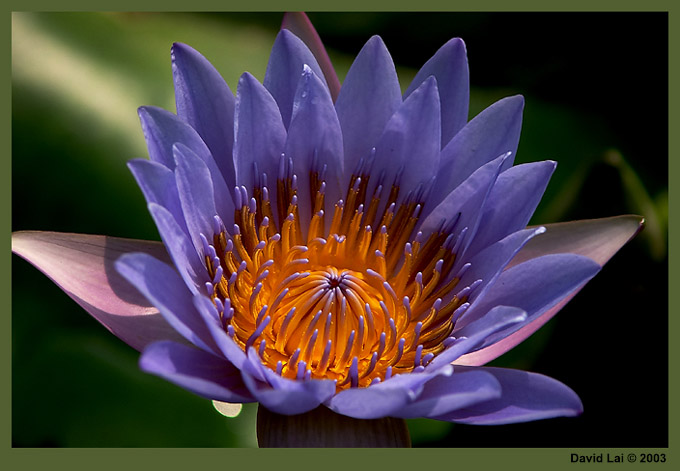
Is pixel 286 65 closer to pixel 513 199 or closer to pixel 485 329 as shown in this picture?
pixel 513 199

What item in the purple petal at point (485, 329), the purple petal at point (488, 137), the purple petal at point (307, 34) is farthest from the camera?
the purple petal at point (307, 34)

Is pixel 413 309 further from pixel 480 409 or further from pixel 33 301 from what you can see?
pixel 33 301

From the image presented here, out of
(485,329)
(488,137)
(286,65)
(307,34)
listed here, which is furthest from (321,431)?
(307,34)

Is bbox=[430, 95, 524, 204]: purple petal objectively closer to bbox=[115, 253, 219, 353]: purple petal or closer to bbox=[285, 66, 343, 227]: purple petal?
bbox=[285, 66, 343, 227]: purple petal

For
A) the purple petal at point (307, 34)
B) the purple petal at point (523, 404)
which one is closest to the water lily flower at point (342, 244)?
the purple petal at point (523, 404)

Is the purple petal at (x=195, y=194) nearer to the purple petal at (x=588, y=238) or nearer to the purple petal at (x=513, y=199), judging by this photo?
the purple petal at (x=513, y=199)

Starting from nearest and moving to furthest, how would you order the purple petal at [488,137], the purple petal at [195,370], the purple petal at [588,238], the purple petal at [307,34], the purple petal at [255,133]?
the purple petal at [195,370]
the purple petal at [255,133]
the purple petal at [488,137]
the purple petal at [588,238]
the purple petal at [307,34]

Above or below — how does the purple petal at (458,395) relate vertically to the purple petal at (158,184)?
below

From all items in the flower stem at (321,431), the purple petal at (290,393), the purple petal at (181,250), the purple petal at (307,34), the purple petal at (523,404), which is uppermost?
the purple petal at (307,34)
